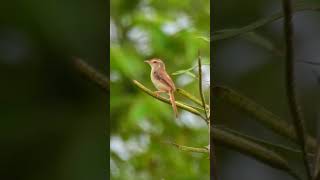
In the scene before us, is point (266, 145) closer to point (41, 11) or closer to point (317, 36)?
point (317, 36)

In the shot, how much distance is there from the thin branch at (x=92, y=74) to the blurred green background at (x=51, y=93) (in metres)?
0.02

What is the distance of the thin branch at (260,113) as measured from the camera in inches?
59.9

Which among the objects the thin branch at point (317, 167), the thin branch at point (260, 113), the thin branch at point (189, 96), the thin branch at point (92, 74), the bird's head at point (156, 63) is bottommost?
the thin branch at point (317, 167)

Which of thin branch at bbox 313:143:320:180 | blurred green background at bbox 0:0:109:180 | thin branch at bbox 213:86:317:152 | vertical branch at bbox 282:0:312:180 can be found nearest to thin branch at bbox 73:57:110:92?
blurred green background at bbox 0:0:109:180

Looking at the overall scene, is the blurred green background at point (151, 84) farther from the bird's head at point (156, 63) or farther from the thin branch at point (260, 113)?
the thin branch at point (260, 113)

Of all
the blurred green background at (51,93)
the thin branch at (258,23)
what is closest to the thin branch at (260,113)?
the thin branch at (258,23)

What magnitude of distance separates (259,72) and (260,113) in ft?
0.43

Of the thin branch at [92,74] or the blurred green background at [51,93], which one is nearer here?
the blurred green background at [51,93]

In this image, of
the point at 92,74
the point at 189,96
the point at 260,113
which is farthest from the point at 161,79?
the point at 260,113

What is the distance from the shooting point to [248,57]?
1611 mm

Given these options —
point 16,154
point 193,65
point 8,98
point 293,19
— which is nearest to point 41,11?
point 8,98

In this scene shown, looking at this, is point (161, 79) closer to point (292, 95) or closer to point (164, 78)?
point (164, 78)

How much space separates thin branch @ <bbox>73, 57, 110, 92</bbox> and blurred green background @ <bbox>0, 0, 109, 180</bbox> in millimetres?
17

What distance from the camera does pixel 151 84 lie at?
189 centimetres
